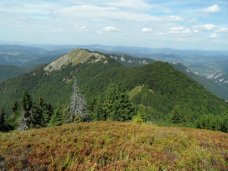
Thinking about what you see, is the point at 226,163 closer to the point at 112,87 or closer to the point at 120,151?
the point at 120,151

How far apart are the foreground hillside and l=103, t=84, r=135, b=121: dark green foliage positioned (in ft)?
188

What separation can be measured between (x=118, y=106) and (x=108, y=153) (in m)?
60.7

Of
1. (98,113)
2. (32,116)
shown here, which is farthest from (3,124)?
(98,113)

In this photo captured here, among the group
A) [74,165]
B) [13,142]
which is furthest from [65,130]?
[74,165]

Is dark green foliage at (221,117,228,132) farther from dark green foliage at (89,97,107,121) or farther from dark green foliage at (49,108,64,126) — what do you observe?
dark green foliage at (49,108,64,126)

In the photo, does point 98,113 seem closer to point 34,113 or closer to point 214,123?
point 34,113

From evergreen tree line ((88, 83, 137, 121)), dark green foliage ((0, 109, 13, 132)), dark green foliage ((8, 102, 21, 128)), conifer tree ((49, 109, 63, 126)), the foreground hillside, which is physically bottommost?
dark green foliage ((8, 102, 21, 128))

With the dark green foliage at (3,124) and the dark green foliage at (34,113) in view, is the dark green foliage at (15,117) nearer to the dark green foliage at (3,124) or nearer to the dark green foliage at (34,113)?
the dark green foliage at (3,124)

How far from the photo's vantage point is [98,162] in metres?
9.60

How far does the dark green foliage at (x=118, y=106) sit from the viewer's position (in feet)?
232

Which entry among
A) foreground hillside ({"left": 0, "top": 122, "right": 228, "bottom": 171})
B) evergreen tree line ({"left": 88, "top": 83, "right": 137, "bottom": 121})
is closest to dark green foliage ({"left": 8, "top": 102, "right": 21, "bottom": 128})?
evergreen tree line ({"left": 88, "top": 83, "right": 137, "bottom": 121})

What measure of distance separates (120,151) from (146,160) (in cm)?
118

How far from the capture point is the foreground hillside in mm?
9031

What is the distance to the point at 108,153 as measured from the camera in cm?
1034
